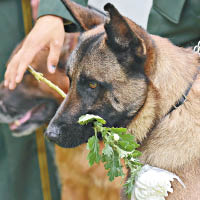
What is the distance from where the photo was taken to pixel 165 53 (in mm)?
1653

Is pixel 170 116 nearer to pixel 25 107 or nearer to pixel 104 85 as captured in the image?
pixel 104 85

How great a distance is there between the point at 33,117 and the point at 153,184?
126cm

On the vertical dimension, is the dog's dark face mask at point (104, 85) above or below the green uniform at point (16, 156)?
above

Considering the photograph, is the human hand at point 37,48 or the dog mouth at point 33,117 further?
the dog mouth at point 33,117

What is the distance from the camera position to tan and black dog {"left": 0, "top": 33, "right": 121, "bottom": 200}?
8.01 ft

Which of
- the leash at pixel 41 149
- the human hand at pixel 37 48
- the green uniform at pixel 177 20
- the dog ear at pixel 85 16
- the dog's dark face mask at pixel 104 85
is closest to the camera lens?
the dog's dark face mask at pixel 104 85

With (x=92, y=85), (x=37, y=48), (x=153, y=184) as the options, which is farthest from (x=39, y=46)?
(x=153, y=184)

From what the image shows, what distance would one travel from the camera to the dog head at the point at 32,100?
96.3 inches

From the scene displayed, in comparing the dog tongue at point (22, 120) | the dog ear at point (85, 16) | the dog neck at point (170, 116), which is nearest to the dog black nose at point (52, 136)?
the dog neck at point (170, 116)

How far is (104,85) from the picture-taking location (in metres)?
1.58

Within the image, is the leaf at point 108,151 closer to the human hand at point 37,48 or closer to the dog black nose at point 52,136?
the dog black nose at point 52,136

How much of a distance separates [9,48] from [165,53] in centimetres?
142

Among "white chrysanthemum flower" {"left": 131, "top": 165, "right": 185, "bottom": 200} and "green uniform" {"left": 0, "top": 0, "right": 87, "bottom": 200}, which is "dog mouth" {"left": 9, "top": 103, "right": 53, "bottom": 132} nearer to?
"green uniform" {"left": 0, "top": 0, "right": 87, "bottom": 200}

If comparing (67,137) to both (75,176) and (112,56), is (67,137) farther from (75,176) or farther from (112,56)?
(75,176)
